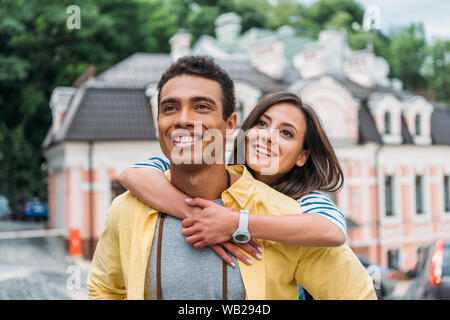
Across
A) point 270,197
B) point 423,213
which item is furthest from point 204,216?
point 423,213

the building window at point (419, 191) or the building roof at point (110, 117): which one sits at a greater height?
the building roof at point (110, 117)

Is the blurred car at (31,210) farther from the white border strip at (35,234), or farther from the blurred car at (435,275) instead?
the blurred car at (435,275)

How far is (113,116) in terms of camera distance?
1362 cm

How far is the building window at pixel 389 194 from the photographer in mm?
16766

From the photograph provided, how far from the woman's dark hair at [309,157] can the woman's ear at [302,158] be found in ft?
0.04

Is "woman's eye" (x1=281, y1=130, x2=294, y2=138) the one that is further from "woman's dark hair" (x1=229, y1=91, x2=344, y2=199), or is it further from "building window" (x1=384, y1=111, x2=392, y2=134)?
"building window" (x1=384, y1=111, x2=392, y2=134)

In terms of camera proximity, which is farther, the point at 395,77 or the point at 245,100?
the point at 395,77

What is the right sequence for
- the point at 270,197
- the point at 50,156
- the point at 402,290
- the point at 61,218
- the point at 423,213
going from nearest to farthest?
1. the point at 270,197
2. the point at 402,290
3. the point at 61,218
4. the point at 50,156
5. the point at 423,213

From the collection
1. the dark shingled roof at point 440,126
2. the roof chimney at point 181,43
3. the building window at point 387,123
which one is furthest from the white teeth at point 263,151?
the dark shingled roof at point 440,126

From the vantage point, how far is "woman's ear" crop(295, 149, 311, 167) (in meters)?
1.84

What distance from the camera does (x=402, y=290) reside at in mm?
13016

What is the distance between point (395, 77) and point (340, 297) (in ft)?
86.0

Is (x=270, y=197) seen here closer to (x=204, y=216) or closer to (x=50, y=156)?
(x=204, y=216)

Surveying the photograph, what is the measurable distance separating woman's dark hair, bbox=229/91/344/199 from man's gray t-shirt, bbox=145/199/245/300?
385 millimetres
